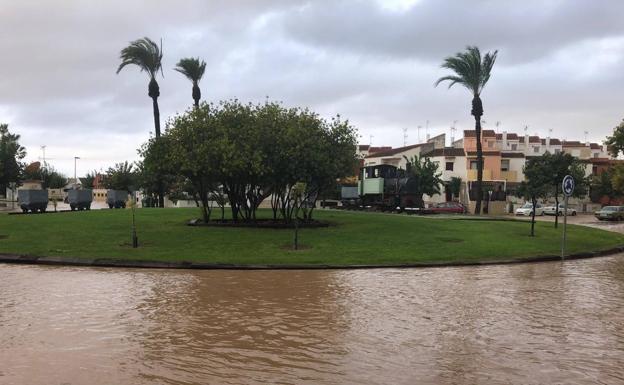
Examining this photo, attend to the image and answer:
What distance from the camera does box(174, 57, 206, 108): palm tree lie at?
157 ft

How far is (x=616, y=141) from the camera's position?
148 feet

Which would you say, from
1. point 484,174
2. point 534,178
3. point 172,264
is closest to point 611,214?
point 534,178

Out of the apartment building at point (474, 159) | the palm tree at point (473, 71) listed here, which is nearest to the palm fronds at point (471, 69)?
the palm tree at point (473, 71)

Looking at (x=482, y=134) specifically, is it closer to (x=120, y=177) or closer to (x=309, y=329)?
(x=120, y=177)

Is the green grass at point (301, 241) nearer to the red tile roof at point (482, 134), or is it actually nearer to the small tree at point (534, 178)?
the small tree at point (534, 178)

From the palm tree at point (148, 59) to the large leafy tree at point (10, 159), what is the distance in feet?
82.5

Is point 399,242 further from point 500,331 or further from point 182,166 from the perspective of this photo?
point 500,331

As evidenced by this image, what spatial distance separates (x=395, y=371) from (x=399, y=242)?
47.1 ft

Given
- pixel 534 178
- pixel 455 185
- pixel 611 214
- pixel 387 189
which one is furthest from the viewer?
pixel 455 185

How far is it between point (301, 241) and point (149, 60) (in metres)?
29.6

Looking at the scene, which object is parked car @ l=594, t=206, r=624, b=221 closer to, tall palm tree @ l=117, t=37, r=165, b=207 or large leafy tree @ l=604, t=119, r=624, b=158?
large leafy tree @ l=604, t=119, r=624, b=158

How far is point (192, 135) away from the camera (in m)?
25.4

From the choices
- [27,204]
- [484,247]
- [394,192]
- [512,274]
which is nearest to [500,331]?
[512,274]

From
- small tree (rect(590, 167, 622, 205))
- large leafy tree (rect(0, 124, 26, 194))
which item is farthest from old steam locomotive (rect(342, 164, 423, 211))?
large leafy tree (rect(0, 124, 26, 194))
